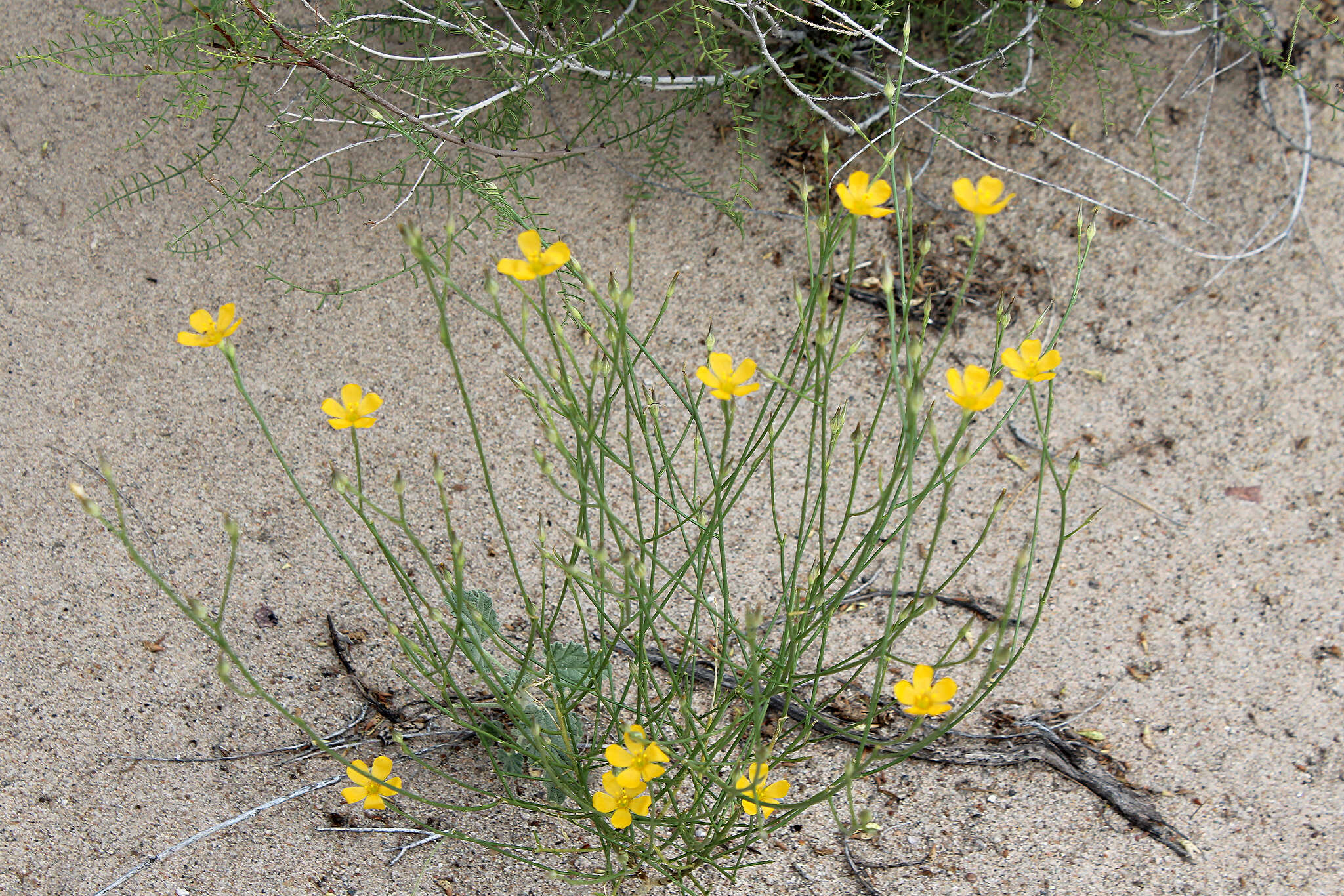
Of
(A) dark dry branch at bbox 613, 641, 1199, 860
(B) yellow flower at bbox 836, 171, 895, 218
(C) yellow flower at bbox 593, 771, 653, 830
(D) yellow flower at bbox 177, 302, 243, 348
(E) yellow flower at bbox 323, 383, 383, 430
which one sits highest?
(B) yellow flower at bbox 836, 171, 895, 218

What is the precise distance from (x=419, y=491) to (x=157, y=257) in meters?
0.69

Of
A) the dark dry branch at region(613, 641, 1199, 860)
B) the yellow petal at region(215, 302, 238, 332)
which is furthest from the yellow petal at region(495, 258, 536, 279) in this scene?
the dark dry branch at region(613, 641, 1199, 860)

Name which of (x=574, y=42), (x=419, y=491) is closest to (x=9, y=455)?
(x=419, y=491)

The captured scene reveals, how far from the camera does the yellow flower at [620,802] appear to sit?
0.98m

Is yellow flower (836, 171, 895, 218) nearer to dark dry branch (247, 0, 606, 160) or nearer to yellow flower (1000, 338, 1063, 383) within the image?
yellow flower (1000, 338, 1063, 383)

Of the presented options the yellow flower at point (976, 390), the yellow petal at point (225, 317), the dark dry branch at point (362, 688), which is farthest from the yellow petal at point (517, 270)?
the dark dry branch at point (362, 688)

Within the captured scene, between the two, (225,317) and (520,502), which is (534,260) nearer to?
(225,317)

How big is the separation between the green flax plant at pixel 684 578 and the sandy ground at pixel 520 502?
66 mm

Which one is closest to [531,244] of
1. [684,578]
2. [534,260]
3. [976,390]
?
[534,260]

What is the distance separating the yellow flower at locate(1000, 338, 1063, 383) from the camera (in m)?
0.96

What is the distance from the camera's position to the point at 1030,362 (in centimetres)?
97

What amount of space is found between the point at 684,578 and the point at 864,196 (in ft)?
2.59

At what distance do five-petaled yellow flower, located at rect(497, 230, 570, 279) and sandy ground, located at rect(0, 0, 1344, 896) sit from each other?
2.51ft

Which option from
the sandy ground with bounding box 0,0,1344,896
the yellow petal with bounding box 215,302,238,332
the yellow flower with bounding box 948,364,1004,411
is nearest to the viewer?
the yellow flower with bounding box 948,364,1004,411
